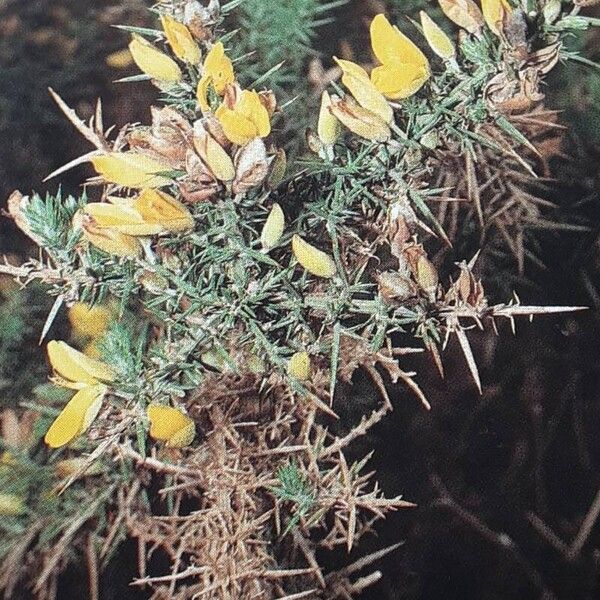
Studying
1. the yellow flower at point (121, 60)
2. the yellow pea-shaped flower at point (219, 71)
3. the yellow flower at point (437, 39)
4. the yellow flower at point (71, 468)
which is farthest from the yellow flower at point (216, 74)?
the yellow flower at point (121, 60)

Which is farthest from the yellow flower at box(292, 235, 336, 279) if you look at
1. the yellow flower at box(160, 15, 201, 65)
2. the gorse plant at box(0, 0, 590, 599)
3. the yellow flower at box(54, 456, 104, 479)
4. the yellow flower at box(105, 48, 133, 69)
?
the yellow flower at box(105, 48, 133, 69)

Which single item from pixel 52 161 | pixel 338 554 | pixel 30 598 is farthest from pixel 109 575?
pixel 52 161

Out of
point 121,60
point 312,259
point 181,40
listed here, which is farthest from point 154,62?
point 121,60

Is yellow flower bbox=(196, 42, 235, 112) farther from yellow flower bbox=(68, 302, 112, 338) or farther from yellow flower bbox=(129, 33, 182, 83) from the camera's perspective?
yellow flower bbox=(68, 302, 112, 338)

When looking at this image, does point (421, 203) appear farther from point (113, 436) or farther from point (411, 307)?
point (113, 436)

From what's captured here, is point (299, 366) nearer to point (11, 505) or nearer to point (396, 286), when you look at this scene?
point (396, 286)
